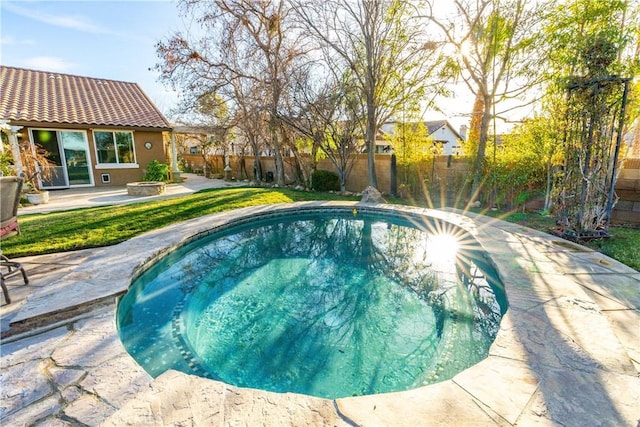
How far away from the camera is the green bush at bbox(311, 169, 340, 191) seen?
12577 mm

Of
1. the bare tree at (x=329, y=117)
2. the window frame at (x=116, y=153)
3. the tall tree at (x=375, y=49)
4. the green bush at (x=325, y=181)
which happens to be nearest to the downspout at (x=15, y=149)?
the window frame at (x=116, y=153)

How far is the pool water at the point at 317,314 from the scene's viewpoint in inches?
119

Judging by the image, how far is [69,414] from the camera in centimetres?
203

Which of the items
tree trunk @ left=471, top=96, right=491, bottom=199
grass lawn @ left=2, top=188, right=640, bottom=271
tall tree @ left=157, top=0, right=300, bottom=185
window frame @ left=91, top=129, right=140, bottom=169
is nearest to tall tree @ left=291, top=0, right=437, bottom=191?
tall tree @ left=157, top=0, right=300, bottom=185

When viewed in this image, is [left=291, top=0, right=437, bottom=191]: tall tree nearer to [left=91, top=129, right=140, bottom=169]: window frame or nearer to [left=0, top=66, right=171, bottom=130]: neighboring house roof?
[left=0, top=66, right=171, bottom=130]: neighboring house roof

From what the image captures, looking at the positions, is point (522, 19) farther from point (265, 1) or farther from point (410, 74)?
point (265, 1)

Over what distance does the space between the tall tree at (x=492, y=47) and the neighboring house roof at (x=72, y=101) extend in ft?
40.5

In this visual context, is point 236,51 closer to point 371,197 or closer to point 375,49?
point 375,49

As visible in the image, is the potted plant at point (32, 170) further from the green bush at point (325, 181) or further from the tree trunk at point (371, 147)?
the tree trunk at point (371, 147)

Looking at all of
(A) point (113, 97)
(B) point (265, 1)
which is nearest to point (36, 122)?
(A) point (113, 97)

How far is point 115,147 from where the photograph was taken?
44.8 feet

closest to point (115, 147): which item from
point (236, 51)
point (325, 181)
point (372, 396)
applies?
point (236, 51)

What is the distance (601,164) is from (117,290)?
25.6ft

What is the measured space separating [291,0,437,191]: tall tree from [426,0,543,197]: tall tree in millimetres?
882
